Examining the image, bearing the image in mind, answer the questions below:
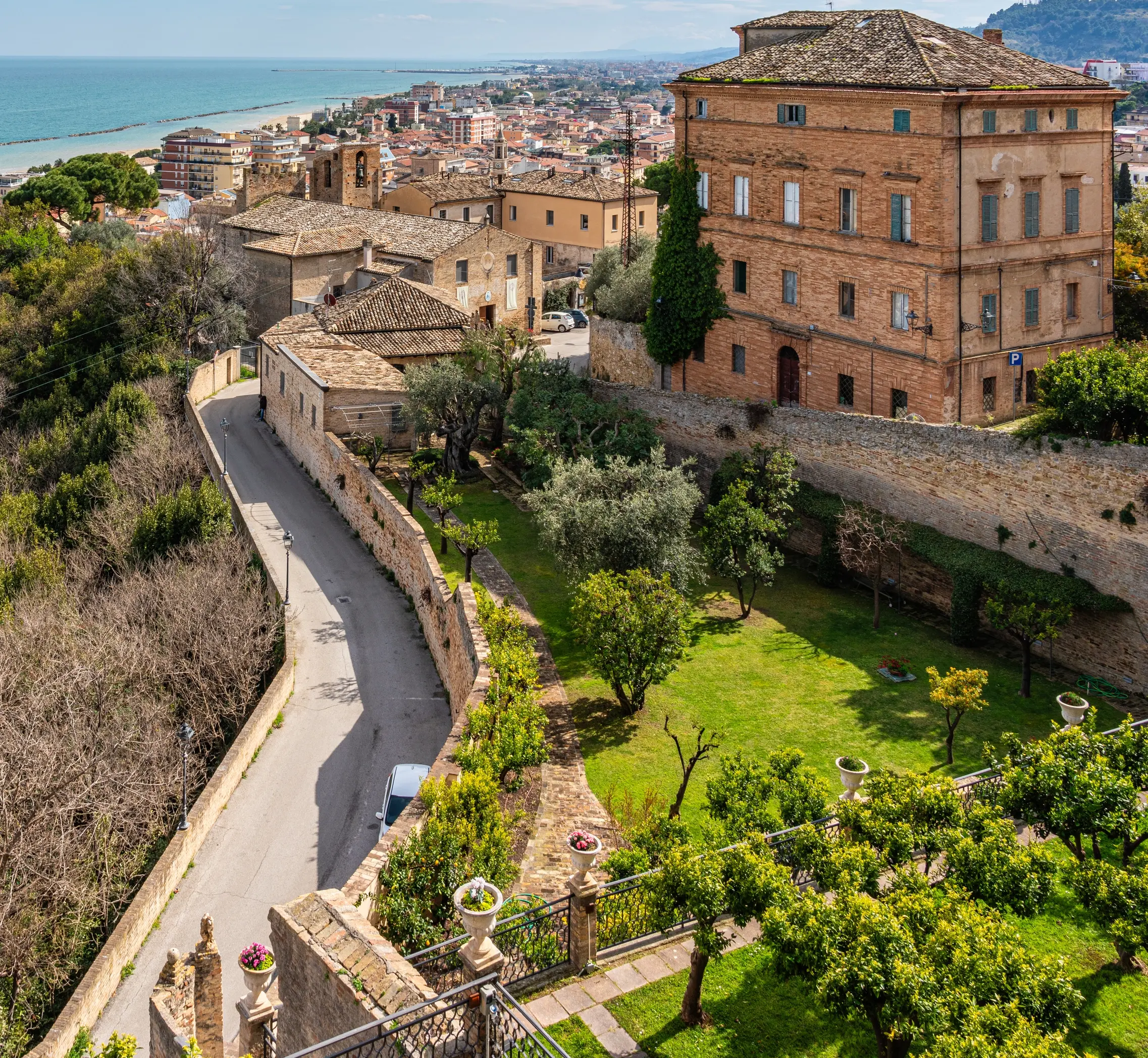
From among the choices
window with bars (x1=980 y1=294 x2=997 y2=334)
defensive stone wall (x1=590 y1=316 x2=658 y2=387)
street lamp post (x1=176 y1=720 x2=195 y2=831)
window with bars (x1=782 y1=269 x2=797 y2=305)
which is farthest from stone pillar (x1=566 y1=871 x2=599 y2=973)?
defensive stone wall (x1=590 y1=316 x2=658 y2=387)

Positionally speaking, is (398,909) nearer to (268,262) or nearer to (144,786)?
(144,786)

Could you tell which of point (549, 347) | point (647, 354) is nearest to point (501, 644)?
point (647, 354)

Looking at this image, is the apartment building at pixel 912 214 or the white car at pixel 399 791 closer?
the white car at pixel 399 791

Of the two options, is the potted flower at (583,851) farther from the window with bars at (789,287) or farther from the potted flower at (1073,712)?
the window with bars at (789,287)

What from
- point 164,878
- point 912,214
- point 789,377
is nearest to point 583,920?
point 164,878

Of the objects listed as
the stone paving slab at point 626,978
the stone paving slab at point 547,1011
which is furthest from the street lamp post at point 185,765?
the stone paving slab at point 626,978

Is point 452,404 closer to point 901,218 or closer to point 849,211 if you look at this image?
point 849,211
